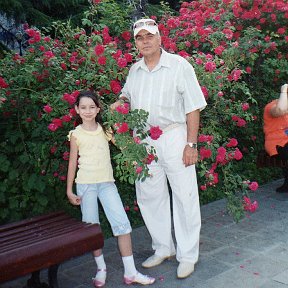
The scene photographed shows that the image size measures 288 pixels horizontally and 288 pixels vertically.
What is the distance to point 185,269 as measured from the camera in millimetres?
3707

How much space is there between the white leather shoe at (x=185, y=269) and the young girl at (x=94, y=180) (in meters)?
Answer: 0.24

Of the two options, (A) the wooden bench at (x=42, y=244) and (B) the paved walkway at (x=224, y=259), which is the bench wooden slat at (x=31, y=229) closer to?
(A) the wooden bench at (x=42, y=244)

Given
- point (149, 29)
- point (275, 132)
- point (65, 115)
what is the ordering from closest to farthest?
point (149, 29) < point (65, 115) < point (275, 132)

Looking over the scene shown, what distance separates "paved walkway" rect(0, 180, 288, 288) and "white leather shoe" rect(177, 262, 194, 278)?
39 millimetres

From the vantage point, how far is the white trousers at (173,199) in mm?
3625

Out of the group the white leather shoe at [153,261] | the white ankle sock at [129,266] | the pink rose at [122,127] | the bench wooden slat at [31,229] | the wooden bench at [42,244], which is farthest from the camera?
the white leather shoe at [153,261]

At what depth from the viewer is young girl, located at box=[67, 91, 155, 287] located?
3.53m

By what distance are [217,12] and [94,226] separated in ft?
11.9

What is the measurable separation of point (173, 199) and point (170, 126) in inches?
24.1

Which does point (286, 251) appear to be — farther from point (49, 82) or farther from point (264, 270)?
point (49, 82)

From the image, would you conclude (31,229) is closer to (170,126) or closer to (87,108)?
(87,108)

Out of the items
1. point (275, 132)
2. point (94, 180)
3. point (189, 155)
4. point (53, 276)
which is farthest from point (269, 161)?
point (53, 276)

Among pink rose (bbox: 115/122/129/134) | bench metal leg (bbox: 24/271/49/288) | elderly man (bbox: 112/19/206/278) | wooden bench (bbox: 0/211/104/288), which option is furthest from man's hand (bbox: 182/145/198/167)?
bench metal leg (bbox: 24/271/49/288)

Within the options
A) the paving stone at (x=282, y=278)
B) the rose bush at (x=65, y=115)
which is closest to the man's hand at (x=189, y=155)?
the rose bush at (x=65, y=115)
